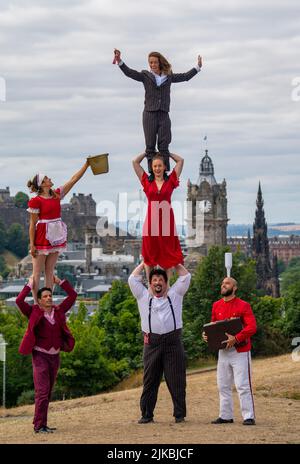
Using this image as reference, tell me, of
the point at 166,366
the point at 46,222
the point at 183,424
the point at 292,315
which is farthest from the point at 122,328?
the point at 166,366

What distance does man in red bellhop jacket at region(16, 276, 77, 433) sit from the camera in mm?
19031

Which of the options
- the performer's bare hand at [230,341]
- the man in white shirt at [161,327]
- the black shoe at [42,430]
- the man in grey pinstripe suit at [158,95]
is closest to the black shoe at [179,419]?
the man in white shirt at [161,327]

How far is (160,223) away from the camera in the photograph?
20500 millimetres

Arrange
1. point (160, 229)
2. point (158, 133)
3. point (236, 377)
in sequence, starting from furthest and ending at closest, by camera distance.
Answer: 1. point (158, 133)
2. point (160, 229)
3. point (236, 377)

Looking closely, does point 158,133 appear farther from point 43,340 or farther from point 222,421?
point 222,421

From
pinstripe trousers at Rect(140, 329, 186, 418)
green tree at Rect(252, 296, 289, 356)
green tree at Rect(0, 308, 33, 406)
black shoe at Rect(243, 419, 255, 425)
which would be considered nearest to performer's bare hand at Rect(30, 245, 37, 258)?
pinstripe trousers at Rect(140, 329, 186, 418)

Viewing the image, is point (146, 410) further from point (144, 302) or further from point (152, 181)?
point (152, 181)

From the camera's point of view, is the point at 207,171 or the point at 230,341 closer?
the point at 230,341

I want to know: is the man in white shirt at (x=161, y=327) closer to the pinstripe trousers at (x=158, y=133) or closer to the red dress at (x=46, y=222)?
the red dress at (x=46, y=222)

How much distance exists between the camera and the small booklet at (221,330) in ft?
62.5

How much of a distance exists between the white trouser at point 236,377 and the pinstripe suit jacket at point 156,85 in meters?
3.83

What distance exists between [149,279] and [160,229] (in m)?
1.27

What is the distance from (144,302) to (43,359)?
1.61 meters

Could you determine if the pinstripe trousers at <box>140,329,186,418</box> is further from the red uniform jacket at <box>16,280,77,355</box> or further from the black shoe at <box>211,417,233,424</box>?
the red uniform jacket at <box>16,280,77,355</box>
